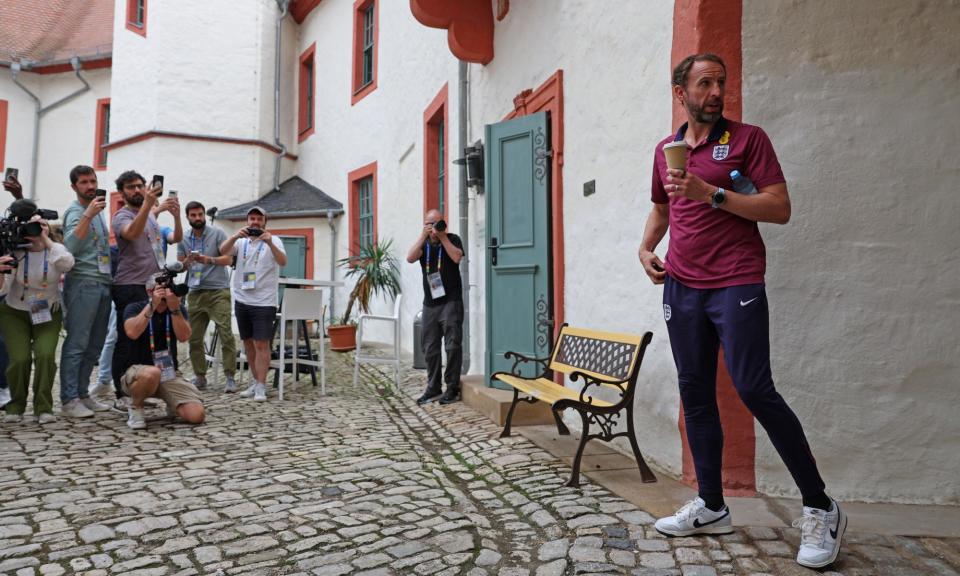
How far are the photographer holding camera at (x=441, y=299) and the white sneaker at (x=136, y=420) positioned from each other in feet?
7.29

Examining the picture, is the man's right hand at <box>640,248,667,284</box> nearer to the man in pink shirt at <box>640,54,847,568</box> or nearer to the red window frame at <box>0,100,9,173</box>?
the man in pink shirt at <box>640,54,847,568</box>

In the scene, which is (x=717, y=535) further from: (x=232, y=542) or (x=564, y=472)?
(x=232, y=542)

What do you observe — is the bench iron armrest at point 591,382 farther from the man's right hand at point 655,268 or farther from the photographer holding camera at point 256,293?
the photographer holding camera at point 256,293

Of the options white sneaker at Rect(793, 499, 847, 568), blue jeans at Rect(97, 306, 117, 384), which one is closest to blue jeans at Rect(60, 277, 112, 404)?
blue jeans at Rect(97, 306, 117, 384)

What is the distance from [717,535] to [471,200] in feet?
17.0

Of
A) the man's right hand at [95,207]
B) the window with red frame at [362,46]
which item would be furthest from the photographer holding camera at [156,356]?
the window with red frame at [362,46]

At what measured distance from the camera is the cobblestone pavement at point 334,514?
2637 mm

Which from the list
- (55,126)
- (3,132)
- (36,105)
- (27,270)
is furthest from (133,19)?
(27,270)

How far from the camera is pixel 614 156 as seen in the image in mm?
4461

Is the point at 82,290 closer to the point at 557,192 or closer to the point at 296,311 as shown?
the point at 296,311

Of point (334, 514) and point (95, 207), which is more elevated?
point (95, 207)

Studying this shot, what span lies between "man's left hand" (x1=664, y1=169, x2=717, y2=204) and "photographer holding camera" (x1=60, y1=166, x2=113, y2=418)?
4312mm

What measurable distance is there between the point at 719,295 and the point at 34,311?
4657 millimetres

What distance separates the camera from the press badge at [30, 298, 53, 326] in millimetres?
5051
